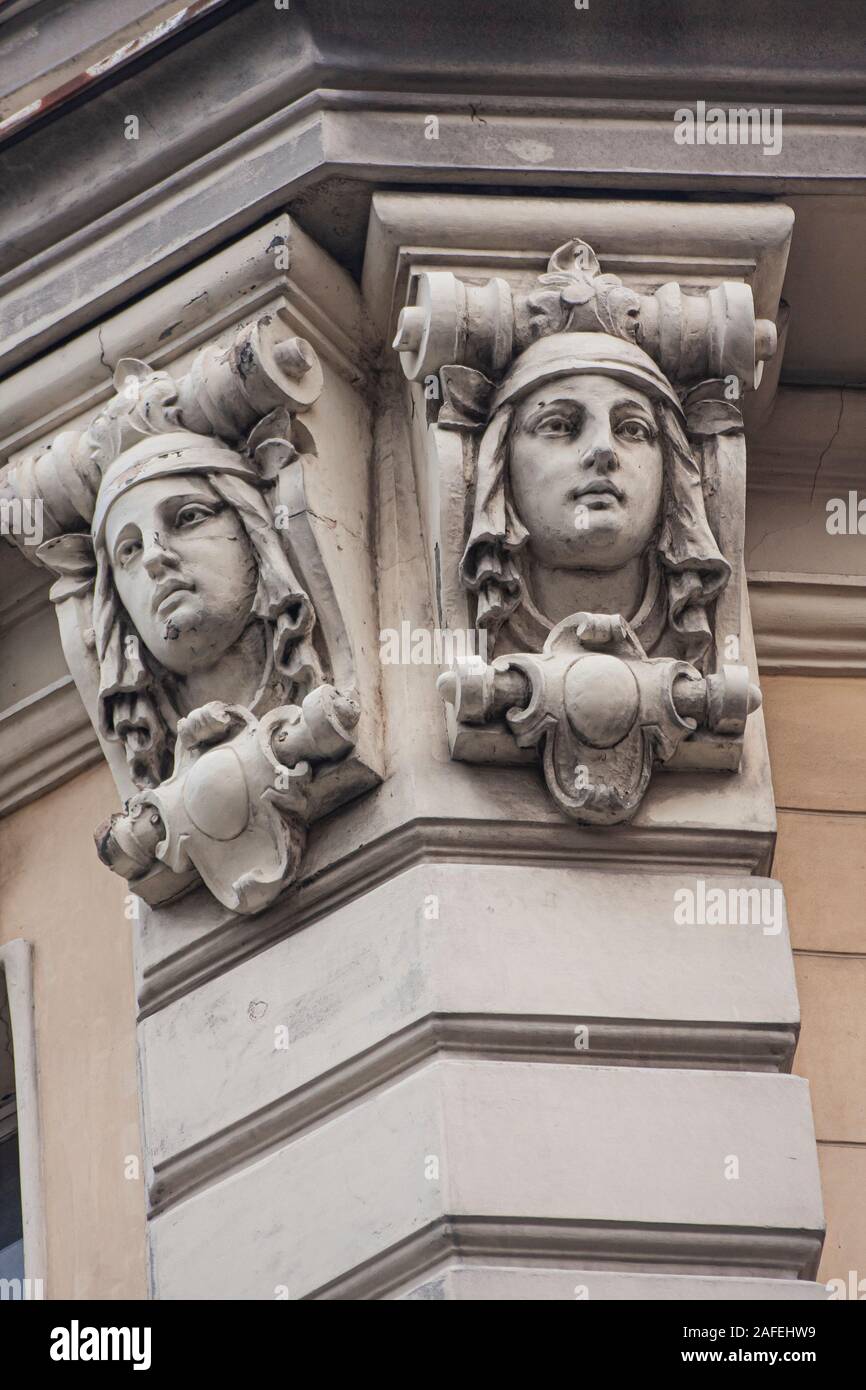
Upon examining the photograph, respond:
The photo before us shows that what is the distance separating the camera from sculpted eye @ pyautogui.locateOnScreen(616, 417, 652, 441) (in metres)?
4.44

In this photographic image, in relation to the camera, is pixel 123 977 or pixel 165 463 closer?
pixel 165 463

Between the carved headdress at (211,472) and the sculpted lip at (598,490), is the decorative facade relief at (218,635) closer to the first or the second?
the carved headdress at (211,472)

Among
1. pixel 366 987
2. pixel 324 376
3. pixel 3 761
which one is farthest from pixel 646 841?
pixel 3 761

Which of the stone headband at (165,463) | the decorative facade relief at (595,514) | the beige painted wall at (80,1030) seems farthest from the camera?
Answer: the beige painted wall at (80,1030)

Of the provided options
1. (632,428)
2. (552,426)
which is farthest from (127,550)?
(632,428)

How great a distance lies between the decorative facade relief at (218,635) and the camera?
14.4 ft

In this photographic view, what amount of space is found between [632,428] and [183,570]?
2.23 ft

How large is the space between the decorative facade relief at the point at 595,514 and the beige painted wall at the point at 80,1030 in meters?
0.85

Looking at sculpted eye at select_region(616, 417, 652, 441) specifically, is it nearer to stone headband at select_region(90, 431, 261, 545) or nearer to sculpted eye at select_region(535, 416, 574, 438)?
sculpted eye at select_region(535, 416, 574, 438)

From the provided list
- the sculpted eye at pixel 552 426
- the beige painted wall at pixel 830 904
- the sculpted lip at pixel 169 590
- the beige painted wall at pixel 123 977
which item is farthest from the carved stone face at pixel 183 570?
the beige painted wall at pixel 830 904

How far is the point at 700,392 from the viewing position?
4566 millimetres

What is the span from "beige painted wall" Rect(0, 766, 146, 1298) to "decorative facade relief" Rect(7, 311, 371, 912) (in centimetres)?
38

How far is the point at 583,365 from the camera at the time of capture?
4441 mm

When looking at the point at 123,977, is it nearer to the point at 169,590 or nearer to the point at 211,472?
the point at 169,590
